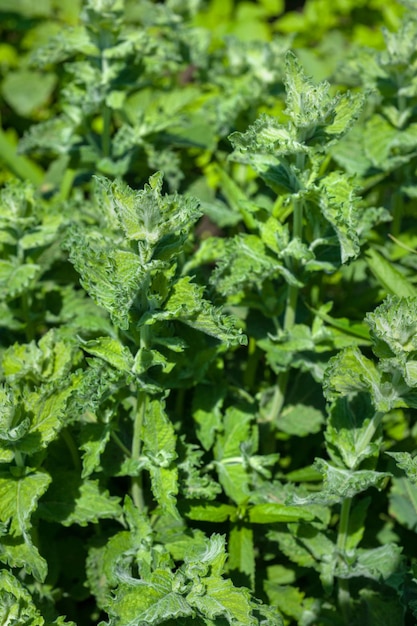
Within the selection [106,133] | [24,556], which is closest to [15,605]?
[24,556]

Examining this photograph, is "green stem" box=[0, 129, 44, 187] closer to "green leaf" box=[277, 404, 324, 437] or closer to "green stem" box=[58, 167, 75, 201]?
"green stem" box=[58, 167, 75, 201]

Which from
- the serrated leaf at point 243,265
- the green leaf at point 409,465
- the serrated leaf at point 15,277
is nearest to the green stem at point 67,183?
the serrated leaf at point 15,277

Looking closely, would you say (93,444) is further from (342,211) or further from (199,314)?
(342,211)

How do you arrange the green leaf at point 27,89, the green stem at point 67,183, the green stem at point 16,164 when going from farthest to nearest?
1. the green leaf at point 27,89
2. the green stem at point 16,164
3. the green stem at point 67,183

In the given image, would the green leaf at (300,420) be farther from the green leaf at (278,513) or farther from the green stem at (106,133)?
the green stem at (106,133)

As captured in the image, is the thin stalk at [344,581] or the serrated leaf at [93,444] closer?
the serrated leaf at [93,444]

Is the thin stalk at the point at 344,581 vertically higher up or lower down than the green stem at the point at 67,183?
lower down

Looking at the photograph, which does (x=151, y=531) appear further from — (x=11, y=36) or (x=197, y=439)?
(x=11, y=36)

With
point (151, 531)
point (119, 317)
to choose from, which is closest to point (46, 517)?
point (151, 531)
